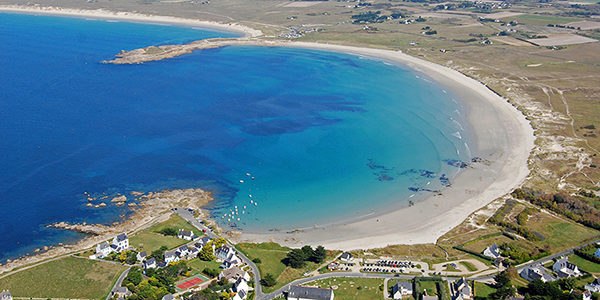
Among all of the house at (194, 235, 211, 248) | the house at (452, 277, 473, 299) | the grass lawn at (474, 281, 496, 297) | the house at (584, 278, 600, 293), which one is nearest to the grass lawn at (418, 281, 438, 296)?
the house at (452, 277, 473, 299)

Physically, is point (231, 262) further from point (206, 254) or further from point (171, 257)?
point (171, 257)

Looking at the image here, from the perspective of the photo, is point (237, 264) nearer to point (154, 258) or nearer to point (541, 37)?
point (154, 258)

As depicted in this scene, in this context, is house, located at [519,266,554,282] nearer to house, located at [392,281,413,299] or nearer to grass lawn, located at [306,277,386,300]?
house, located at [392,281,413,299]

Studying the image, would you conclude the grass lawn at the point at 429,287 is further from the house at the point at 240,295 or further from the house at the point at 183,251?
the house at the point at 183,251

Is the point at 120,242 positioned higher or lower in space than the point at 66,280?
higher

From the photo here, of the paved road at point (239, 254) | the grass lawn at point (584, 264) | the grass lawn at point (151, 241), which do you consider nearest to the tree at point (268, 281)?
the paved road at point (239, 254)

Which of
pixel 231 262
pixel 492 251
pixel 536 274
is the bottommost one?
pixel 492 251

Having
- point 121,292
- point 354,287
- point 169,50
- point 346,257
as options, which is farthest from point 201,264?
point 169,50
